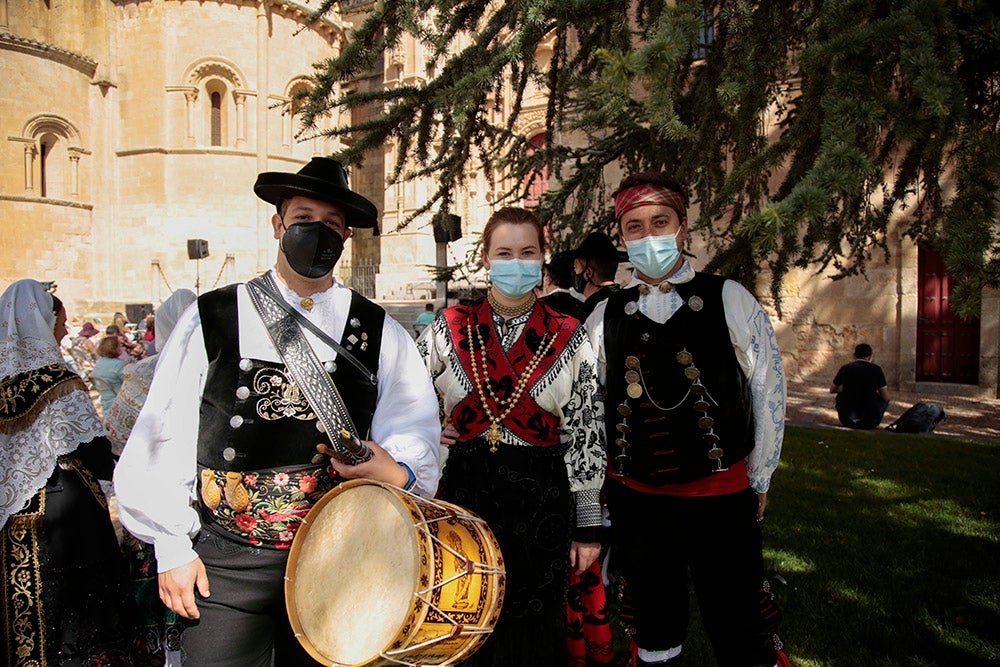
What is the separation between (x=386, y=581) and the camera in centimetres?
198

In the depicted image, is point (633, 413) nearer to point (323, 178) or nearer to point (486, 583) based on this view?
point (486, 583)

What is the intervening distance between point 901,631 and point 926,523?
209 centimetres

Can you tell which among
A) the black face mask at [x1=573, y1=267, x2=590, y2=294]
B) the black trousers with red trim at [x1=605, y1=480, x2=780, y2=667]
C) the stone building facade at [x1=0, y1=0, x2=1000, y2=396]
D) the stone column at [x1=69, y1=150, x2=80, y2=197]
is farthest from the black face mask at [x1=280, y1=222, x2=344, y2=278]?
the stone column at [x1=69, y1=150, x2=80, y2=197]

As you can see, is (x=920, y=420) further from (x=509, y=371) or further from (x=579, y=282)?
(x=509, y=371)

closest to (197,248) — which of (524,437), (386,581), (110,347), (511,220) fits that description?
(110,347)

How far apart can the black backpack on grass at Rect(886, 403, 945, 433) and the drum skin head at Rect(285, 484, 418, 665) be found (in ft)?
28.8

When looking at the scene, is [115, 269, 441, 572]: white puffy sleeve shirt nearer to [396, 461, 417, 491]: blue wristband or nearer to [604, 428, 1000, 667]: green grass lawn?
[396, 461, 417, 491]: blue wristband

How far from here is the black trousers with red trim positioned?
2500 mm

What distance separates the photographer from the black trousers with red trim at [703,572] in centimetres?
250

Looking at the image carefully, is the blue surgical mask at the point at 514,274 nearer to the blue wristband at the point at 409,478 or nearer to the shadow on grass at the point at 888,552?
the blue wristband at the point at 409,478

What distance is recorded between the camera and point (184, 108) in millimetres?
25344

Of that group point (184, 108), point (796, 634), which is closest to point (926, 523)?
point (796, 634)

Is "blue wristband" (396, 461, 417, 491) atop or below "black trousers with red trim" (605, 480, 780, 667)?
atop

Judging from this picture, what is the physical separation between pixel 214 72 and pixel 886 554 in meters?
27.6
